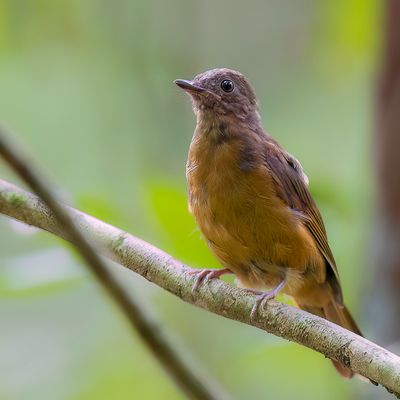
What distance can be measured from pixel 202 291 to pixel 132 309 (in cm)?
135

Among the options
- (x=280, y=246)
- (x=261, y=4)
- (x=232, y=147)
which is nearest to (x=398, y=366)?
(x=280, y=246)

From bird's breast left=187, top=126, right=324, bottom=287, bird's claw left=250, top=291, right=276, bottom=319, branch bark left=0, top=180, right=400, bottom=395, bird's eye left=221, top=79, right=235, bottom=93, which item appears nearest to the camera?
branch bark left=0, top=180, right=400, bottom=395

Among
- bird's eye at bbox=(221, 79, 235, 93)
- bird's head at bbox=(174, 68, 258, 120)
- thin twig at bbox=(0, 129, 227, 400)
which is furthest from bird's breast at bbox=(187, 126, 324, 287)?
thin twig at bbox=(0, 129, 227, 400)

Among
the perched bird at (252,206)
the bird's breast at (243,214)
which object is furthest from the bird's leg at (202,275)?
the bird's breast at (243,214)

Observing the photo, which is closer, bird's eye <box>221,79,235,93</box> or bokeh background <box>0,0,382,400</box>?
bokeh background <box>0,0,382,400</box>

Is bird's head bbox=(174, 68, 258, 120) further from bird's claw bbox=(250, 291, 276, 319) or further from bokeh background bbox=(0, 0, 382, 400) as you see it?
bird's claw bbox=(250, 291, 276, 319)

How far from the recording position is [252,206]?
460 centimetres

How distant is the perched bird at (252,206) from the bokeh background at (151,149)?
29 cm

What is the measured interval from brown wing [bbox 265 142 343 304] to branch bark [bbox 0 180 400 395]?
1.09 m

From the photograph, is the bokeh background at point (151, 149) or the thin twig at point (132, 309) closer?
the thin twig at point (132, 309)

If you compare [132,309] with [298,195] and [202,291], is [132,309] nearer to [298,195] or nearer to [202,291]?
[202,291]

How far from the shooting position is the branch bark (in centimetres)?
324

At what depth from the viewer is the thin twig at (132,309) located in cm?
233

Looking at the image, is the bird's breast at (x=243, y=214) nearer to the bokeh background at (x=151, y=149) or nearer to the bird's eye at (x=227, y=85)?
the bokeh background at (x=151, y=149)
